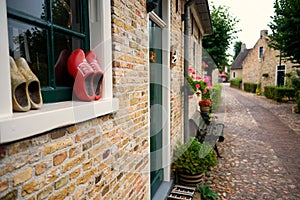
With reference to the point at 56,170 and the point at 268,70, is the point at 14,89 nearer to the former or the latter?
the point at 56,170

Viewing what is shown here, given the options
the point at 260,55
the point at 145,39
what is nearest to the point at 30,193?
the point at 145,39

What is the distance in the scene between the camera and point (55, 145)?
1.20 meters

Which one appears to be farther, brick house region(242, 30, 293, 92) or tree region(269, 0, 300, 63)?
brick house region(242, 30, 293, 92)

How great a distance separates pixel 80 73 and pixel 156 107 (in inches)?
82.4

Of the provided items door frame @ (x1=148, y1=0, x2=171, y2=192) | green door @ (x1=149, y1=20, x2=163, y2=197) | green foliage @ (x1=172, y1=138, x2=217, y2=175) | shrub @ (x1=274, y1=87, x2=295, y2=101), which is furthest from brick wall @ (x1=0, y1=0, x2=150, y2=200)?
shrub @ (x1=274, y1=87, x2=295, y2=101)

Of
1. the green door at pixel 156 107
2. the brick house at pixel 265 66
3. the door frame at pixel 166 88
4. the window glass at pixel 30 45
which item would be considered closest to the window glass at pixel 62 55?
the window glass at pixel 30 45

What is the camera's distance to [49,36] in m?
1.31

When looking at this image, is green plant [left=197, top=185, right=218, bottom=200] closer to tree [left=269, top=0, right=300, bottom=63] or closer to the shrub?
tree [left=269, top=0, right=300, bottom=63]

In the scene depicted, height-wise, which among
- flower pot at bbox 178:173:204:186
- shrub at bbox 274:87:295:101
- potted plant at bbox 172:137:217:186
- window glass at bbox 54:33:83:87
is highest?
window glass at bbox 54:33:83:87

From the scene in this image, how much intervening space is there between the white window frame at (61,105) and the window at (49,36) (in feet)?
0.30

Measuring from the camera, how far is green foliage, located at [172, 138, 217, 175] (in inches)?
148

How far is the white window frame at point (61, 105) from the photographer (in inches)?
36.4

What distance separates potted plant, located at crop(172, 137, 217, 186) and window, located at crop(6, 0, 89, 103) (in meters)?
2.82

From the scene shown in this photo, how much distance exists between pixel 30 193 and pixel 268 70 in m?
23.9
